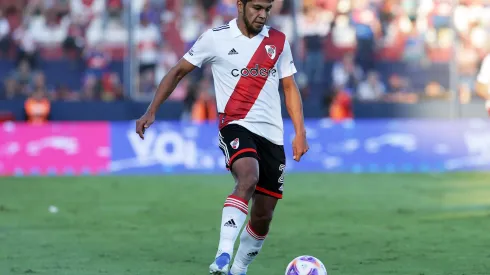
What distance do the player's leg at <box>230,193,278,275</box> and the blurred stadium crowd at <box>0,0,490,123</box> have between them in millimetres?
13936

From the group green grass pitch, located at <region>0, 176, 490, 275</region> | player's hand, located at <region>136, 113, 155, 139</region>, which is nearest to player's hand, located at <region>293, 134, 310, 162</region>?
player's hand, located at <region>136, 113, 155, 139</region>

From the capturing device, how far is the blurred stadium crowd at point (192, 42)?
2134 cm

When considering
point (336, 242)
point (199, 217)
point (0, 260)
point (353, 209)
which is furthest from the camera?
point (353, 209)

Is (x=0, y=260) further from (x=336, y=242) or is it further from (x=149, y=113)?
(x=336, y=242)

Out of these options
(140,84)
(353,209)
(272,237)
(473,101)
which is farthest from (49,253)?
(473,101)

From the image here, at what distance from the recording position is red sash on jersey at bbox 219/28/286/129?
284 inches

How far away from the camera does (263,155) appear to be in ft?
23.6

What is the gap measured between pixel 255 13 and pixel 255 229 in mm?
1544

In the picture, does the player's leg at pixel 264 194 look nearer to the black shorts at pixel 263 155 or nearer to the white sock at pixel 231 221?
the black shorts at pixel 263 155

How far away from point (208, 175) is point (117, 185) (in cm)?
251

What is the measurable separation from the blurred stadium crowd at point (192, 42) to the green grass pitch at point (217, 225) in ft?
12.2

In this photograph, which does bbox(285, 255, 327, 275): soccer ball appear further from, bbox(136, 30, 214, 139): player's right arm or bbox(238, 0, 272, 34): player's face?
bbox(238, 0, 272, 34): player's face

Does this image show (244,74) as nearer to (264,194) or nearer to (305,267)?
(264,194)

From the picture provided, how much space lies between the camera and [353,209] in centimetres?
1327
